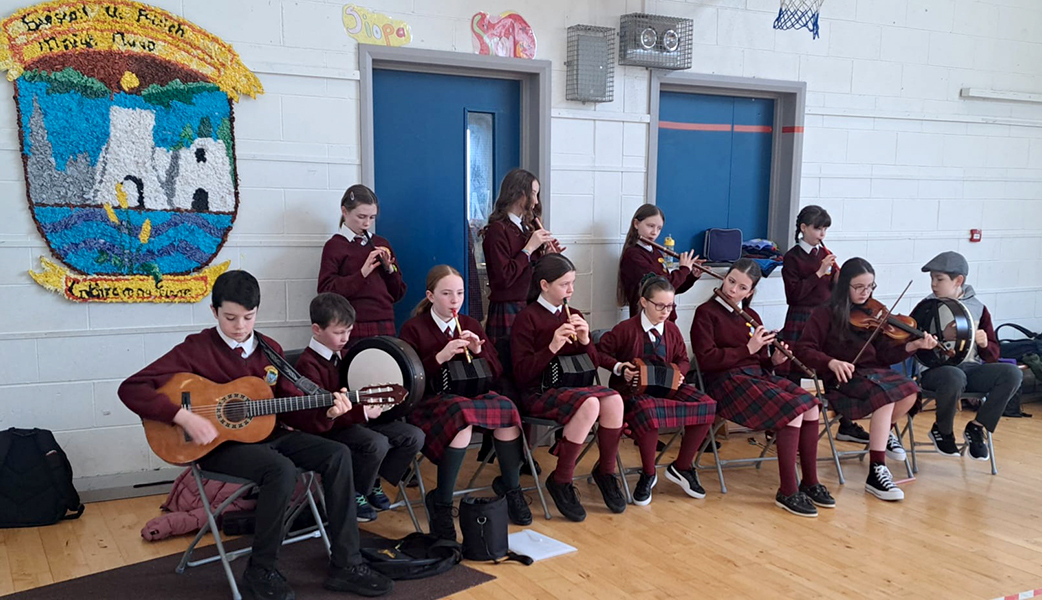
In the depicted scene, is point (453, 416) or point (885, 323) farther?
point (885, 323)

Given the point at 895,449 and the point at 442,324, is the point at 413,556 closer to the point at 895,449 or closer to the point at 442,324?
the point at 442,324

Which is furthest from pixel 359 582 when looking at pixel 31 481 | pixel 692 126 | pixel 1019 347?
pixel 1019 347

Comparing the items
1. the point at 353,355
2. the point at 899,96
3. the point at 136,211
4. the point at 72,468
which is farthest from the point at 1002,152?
the point at 72,468

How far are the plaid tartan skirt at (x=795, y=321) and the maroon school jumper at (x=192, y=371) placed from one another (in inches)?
114

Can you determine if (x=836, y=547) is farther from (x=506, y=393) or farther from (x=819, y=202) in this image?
(x=819, y=202)

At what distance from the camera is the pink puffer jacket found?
3346mm

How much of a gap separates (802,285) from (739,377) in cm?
112

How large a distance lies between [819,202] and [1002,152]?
174cm

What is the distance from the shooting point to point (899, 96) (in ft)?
18.8

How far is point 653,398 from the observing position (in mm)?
3803

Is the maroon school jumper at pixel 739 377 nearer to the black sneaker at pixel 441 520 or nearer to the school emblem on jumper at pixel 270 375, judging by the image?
the black sneaker at pixel 441 520

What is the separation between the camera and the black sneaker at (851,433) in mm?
4839

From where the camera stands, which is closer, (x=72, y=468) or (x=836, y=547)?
(x=836, y=547)

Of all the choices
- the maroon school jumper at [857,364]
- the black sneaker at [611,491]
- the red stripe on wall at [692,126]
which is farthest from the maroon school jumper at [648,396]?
the red stripe on wall at [692,126]
